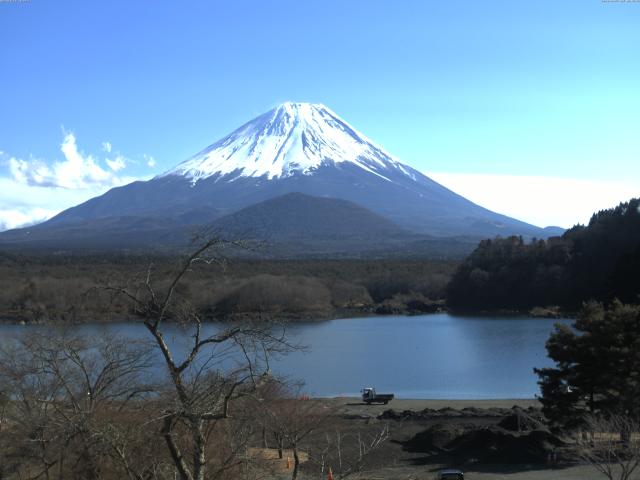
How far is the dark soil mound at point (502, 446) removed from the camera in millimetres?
13531

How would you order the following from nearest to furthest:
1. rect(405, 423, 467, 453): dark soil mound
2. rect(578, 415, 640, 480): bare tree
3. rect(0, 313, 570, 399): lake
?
rect(578, 415, 640, 480): bare tree
rect(405, 423, 467, 453): dark soil mound
rect(0, 313, 570, 399): lake

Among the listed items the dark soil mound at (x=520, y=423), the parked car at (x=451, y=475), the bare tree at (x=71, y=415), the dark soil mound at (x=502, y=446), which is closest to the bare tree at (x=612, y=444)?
the dark soil mound at (x=502, y=446)

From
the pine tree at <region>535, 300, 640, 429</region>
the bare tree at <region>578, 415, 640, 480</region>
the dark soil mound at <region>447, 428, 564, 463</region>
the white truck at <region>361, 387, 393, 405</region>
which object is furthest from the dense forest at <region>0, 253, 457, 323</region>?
the bare tree at <region>578, 415, 640, 480</region>

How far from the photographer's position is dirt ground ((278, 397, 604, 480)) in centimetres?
1241

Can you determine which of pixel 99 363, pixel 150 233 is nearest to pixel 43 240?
pixel 150 233

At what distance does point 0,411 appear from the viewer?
8.83 meters

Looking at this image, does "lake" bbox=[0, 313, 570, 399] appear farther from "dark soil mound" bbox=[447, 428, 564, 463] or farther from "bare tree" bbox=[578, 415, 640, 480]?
"bare tree" bbox=[578, 415, 640, 480]

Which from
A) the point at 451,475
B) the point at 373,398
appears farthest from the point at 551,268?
the point at 451,475

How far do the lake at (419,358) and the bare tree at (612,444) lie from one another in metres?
6.73

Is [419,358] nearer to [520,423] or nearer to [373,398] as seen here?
[373,398]

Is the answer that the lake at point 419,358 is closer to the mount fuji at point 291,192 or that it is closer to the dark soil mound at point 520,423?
the dark soil mound at point 520,423

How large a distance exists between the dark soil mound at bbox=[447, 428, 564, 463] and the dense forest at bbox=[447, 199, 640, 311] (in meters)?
29.4

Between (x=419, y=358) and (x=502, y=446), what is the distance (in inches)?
517

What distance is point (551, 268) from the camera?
45469mm
